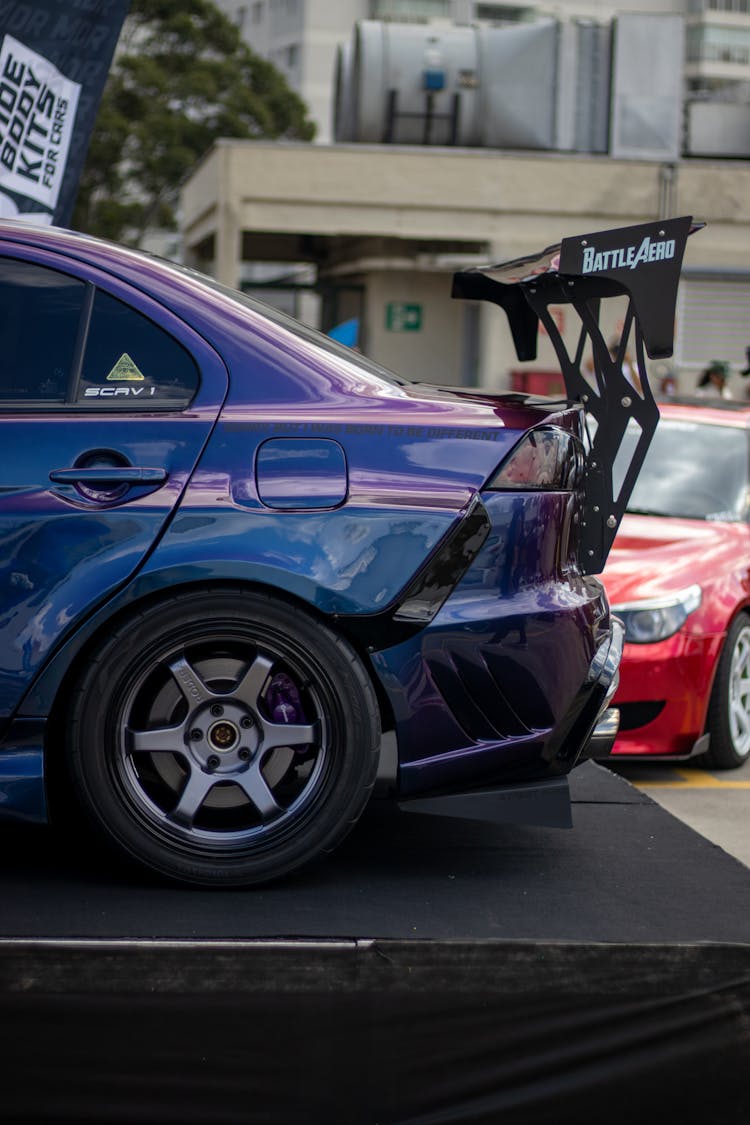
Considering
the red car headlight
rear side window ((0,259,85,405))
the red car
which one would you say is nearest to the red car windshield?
the red car

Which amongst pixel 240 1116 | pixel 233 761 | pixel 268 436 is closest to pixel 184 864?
pixel 233 761

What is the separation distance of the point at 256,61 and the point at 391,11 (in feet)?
90.9

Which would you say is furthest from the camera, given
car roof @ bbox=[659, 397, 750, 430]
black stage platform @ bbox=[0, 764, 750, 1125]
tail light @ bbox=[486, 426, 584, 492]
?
car roof @ bbox=[659, 397, 750, 430]

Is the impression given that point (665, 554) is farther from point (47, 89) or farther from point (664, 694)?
point (47, 89)

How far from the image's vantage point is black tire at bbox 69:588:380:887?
3.53 metres

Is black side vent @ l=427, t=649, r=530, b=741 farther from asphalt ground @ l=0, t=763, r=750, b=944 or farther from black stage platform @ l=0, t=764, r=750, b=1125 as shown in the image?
black stage platform @ l=0, t=764, r=750, b=1125

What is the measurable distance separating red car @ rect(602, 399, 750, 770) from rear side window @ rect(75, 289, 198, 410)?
2942 millimetres

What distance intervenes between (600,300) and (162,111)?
139 ft

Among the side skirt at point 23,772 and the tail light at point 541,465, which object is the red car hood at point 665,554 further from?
the side skirt at point 23,772

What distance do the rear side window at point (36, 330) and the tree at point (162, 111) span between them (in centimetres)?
4005

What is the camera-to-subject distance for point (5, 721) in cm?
352

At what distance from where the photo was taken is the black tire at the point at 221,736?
3529 millimetres

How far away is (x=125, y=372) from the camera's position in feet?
12.2

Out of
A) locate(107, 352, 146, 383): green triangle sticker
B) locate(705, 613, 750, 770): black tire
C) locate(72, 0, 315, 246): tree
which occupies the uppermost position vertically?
locate(72, 0, 315, 246): tree
